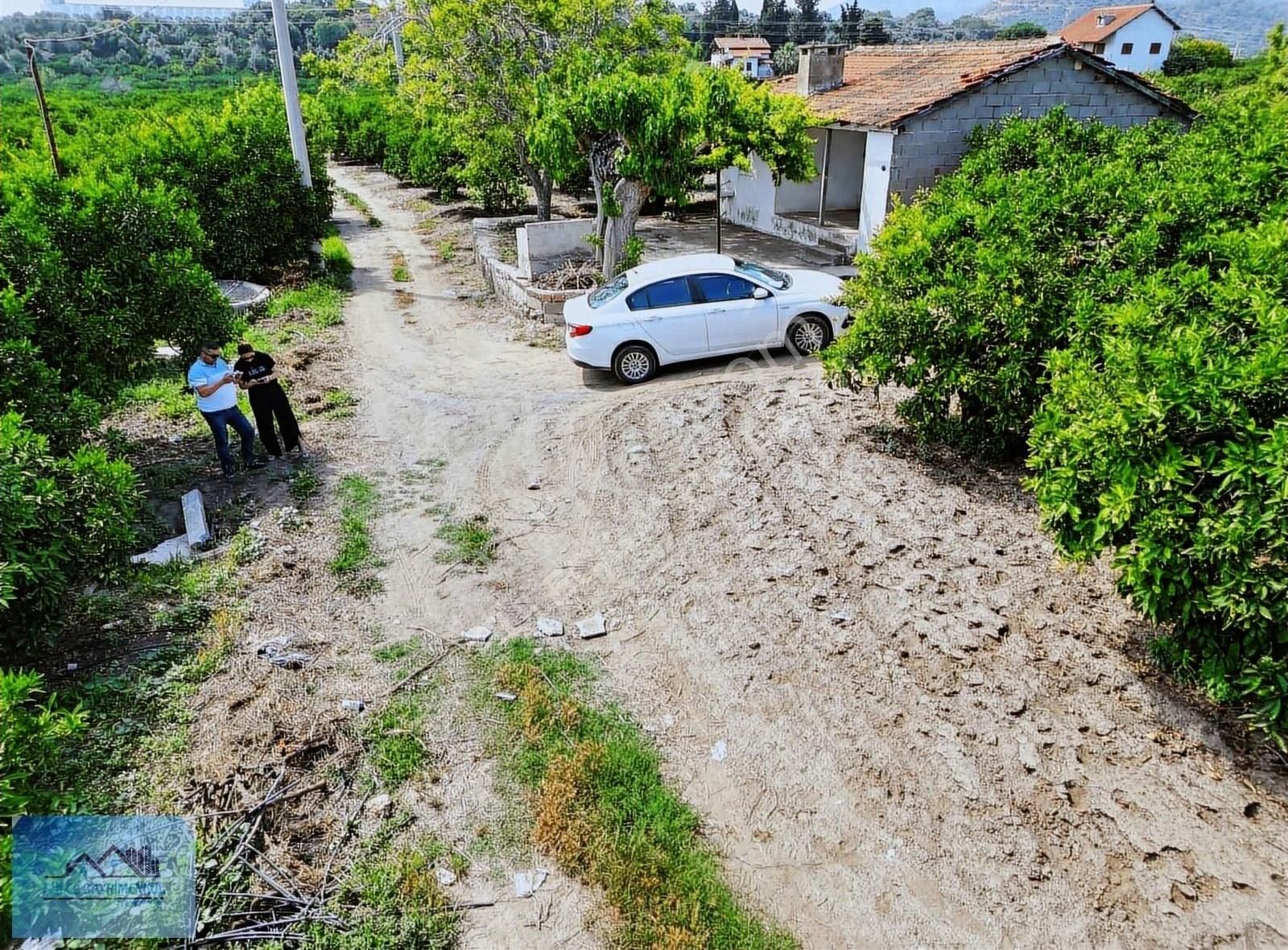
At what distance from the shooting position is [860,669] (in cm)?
613

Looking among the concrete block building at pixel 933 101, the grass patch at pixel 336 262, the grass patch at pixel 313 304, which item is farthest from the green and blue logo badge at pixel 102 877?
the grass patch at pixel 336 262

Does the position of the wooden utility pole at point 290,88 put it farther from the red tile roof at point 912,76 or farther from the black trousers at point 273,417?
the red tile roof at point 912,76

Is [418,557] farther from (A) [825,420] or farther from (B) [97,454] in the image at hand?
(A) [825,420]

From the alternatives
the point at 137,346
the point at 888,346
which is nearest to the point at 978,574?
the point at 888,346

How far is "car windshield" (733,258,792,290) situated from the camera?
12.3m

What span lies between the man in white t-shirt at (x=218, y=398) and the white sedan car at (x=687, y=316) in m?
4.47

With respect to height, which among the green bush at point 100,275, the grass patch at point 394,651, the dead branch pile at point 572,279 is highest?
the green bush at point 100,275

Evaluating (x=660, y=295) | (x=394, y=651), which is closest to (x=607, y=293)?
(x=660, y=295)

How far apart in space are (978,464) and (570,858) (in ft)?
20.4

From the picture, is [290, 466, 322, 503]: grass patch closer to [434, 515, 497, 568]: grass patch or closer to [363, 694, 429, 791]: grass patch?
[434, 515, 497, 568]: grass patch

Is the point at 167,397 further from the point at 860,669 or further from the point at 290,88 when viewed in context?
the point at 860,669

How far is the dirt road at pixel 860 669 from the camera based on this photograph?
14.9 ft

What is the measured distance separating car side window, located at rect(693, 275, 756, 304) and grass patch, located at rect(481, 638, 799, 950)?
7.09 metres

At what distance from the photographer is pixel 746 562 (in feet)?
24.5
